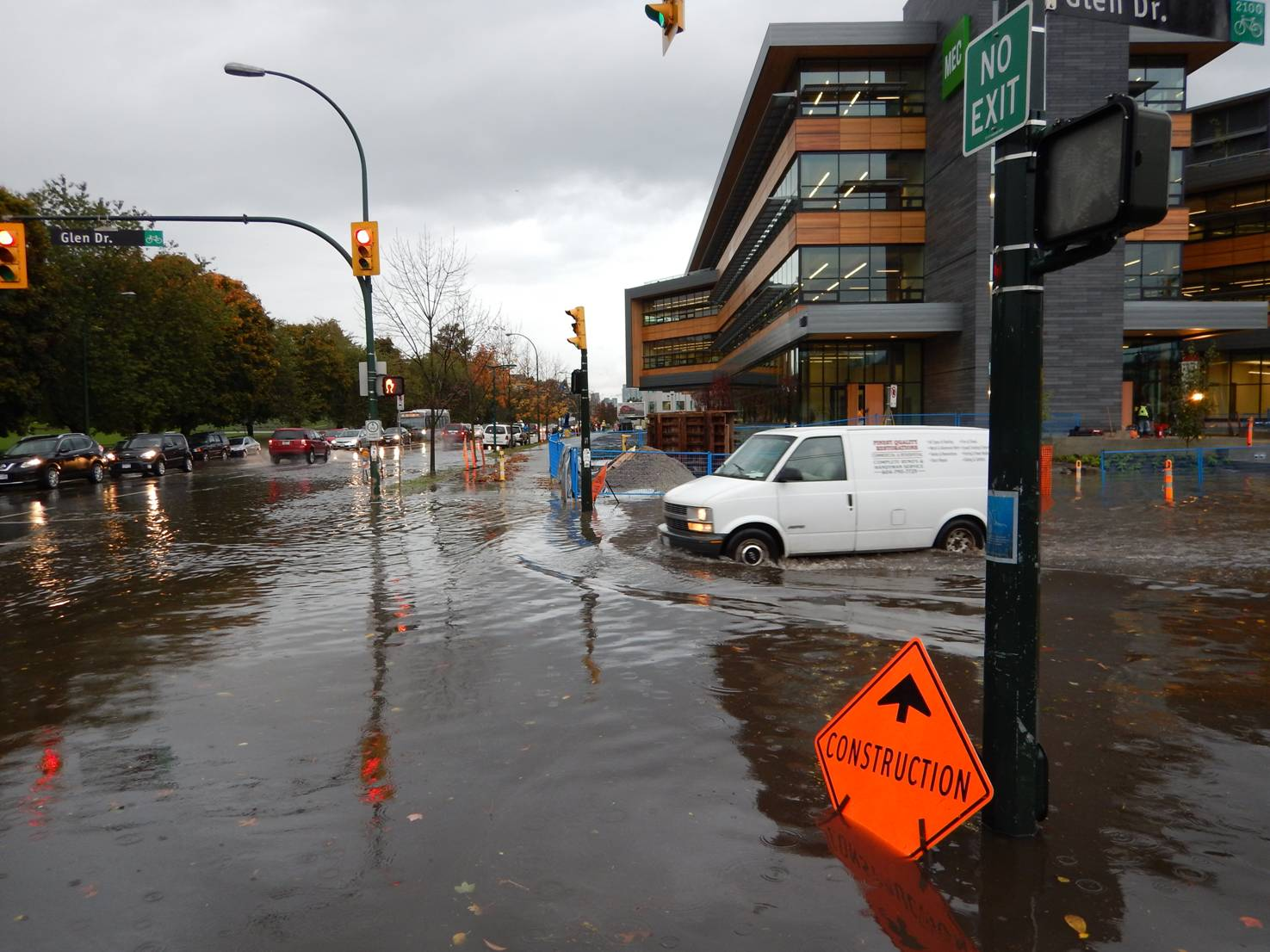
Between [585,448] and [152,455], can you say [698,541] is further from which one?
[152,455]

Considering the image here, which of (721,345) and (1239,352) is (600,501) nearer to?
(1239,352)

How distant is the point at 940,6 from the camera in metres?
37.2

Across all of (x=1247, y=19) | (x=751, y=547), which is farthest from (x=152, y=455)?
(x=1247, y=19)

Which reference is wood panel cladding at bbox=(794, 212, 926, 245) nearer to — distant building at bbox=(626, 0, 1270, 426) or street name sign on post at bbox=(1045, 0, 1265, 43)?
distant building at bbox=(626, 0, 1270, 426)

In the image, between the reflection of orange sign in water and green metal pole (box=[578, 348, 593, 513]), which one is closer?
the reflection of orange sign in water

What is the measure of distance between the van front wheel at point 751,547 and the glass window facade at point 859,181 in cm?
3174

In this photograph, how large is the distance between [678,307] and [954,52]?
55641 mm

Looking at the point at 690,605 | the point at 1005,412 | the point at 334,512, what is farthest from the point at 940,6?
the point at 1005,412

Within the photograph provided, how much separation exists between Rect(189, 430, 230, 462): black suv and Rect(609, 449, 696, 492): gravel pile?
33282 mm

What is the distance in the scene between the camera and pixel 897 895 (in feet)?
11.0

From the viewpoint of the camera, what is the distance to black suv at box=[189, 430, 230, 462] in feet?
148

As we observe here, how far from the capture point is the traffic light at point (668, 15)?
24.7ft

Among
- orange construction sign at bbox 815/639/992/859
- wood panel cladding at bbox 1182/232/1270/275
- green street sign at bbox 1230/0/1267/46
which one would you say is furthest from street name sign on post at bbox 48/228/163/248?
wood panel cladding at bbox 1182/232/1270/275

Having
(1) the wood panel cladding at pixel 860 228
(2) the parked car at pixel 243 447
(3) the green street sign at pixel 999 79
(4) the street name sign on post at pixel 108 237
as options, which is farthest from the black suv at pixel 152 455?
(3) the green street sign at pixel 999 79
